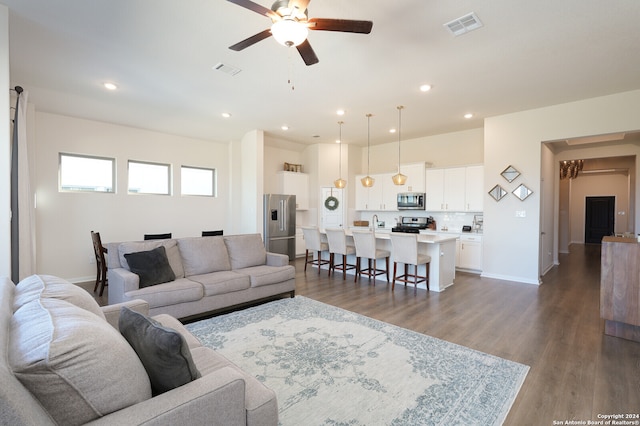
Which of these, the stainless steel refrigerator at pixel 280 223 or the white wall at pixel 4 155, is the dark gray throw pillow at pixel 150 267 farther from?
the stainless steel refrigerator at pixel 280 223

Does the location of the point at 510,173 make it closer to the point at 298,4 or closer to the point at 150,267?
the point at 298,4

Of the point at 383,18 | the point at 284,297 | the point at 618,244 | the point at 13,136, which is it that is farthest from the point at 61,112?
the point at 618,244

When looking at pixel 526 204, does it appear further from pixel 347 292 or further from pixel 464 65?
pixel 347 292

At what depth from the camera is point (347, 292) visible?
15.4 ft

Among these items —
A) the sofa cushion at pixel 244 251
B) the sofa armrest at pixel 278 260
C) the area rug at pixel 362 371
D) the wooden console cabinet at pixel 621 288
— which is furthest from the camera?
the sofa armrest at pixel 278 260

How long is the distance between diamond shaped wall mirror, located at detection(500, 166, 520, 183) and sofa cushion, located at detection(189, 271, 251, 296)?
15.9 ft

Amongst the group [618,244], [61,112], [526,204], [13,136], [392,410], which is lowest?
[392,410]

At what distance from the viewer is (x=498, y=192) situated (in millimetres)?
5672

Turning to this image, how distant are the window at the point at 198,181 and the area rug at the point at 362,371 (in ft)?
14.1

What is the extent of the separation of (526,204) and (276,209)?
5005 millimetres

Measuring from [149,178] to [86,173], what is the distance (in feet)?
3.48

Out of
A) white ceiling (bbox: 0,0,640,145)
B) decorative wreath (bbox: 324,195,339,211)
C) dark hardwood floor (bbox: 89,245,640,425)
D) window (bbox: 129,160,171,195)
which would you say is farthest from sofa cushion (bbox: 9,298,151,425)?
decorative wreath (bbox: 324,195,339,211)

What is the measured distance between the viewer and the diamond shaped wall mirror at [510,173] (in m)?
5.46

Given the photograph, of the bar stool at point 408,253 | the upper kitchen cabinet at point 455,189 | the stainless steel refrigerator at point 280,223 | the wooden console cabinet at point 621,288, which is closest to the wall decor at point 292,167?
the stainless steel refrigerator at point 280,223
